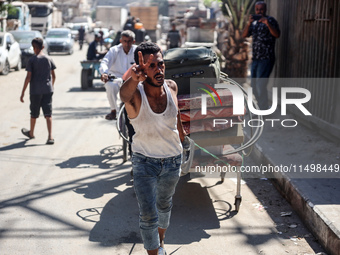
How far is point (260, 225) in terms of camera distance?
19.6 feet

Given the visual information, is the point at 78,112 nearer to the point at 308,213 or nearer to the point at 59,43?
the point at 308,213

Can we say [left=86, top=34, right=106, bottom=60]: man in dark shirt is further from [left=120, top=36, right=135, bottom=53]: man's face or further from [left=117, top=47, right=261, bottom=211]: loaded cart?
[left=117, top=47, right=261, bottom=211]: loaded cart

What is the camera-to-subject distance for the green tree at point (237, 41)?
631 inches

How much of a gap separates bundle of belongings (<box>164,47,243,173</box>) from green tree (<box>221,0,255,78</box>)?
969cm

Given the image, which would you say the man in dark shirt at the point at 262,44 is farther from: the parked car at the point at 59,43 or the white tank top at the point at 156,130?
the parked car at the point at 59,43

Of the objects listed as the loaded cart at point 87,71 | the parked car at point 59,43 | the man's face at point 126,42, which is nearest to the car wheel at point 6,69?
the loaded cart at point 87,71

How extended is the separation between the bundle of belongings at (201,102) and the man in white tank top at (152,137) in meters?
1.35

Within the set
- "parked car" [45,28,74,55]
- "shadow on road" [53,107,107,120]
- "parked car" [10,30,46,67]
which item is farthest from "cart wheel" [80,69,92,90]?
"parked car" [45,28,74,55]

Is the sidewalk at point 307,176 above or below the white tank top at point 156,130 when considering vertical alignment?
below

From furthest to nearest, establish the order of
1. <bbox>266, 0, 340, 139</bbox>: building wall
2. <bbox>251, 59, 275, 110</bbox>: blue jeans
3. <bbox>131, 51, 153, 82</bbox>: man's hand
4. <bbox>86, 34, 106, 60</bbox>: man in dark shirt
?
<bbox>86, 34, 106, 60</bbox>: man in dark shirt → <bbox>251, 59, 275, 110</bbox>: blue jeans → <bbox>266, 0, 340, 139</bbox>: building wall → <bbox>131, 51, 153, 82</bbox>: man's hand

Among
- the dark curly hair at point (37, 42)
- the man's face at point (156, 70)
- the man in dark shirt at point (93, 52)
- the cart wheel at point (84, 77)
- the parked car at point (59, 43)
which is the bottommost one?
the parked car at point (59, 43)

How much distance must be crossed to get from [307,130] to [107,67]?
3.87 m

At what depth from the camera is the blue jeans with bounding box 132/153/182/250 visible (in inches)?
176

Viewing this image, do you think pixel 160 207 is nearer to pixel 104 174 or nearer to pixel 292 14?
pixel 104 174
